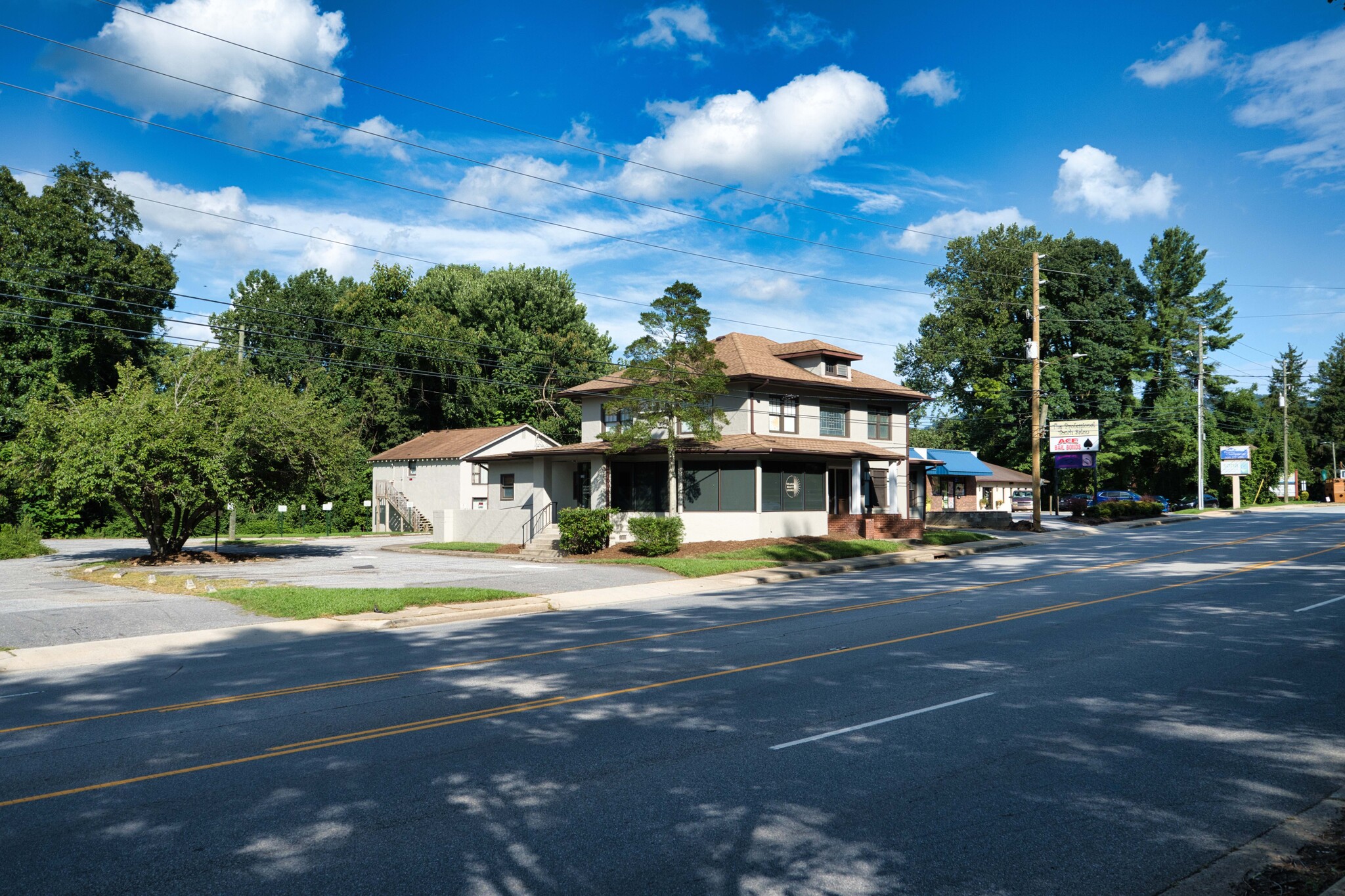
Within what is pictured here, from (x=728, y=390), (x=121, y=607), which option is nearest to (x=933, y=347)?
(x=728, y=390)

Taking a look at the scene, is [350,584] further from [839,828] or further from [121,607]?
[839,828]

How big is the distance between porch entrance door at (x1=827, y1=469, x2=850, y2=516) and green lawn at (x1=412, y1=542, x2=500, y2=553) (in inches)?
552

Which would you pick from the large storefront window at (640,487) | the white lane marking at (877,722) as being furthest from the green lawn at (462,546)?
the white lane marking at (877,722)

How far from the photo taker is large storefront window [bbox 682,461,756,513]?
108 ft

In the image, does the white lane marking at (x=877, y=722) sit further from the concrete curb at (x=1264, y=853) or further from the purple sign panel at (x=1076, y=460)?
the purple sign panel at (x=1076, y=460)

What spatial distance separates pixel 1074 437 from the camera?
162 ft

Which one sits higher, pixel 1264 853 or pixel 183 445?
pixel 183 445

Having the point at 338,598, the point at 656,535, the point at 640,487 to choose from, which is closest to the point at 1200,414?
the point at 640,487

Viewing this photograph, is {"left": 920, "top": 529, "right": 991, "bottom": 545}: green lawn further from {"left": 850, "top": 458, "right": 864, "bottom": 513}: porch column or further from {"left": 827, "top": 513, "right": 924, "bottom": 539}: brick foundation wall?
{"left": 850, "top": 458, "right": 864, "bottom": 513}: porch column

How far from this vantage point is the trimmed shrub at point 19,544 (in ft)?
107

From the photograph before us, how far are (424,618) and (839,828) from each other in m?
12.3

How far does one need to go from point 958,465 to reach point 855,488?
75.2 ft

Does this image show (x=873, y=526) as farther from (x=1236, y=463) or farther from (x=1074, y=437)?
(x=1236, y=463)

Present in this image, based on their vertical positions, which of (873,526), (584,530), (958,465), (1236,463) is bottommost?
(873,526)
